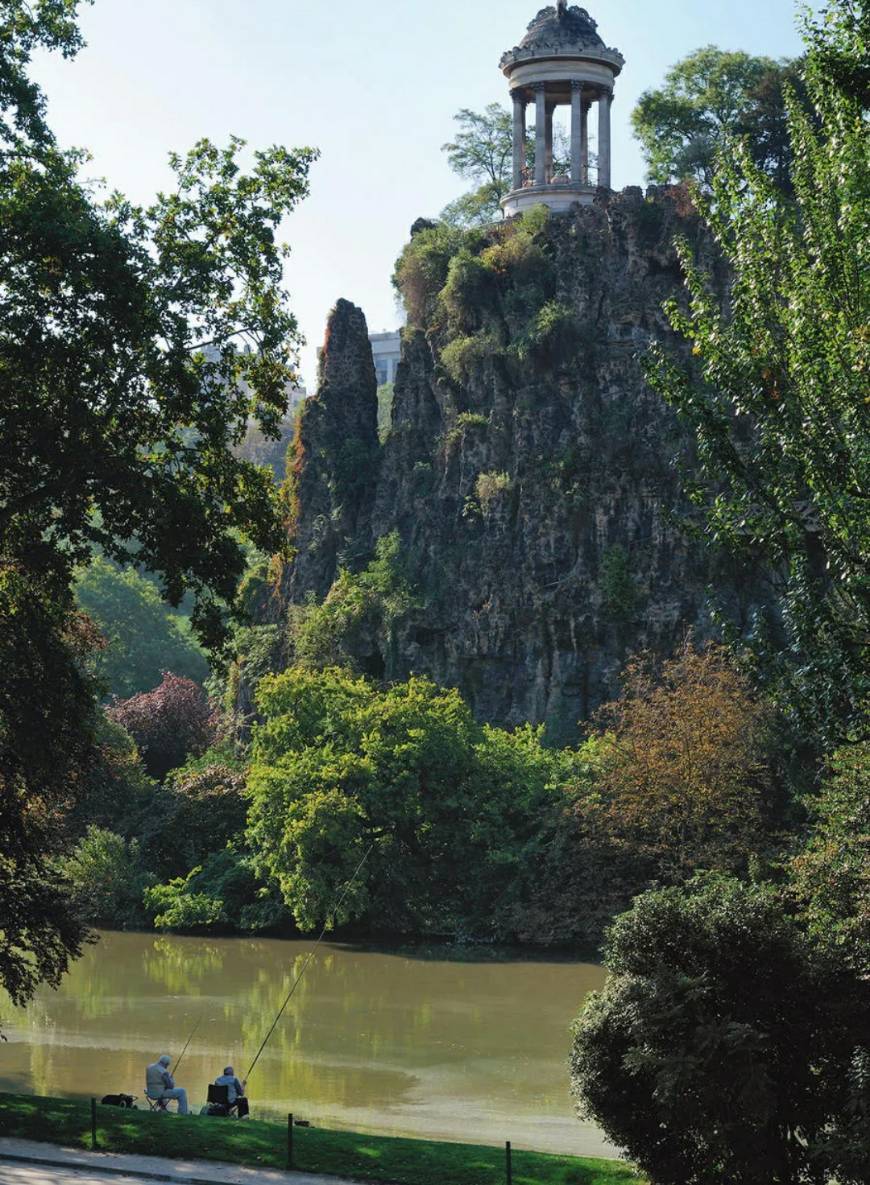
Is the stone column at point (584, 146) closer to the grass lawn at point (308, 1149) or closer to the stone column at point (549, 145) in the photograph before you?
the stone column at point (549, 145)

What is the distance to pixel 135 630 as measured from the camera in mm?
79250

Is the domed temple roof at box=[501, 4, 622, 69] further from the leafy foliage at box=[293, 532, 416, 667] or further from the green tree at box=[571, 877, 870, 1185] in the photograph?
the green tree at box=[571, 877, 870, 1185]

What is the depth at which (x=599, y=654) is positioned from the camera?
50.1m

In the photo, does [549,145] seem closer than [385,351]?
Yes

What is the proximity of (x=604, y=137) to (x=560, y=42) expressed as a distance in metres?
3.63

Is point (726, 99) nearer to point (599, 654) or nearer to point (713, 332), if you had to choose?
point (599, 654)

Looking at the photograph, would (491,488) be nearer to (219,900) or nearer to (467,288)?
(467,288)

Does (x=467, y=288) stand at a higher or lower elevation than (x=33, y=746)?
higher

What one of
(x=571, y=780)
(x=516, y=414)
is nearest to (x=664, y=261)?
(x=516, y=414)

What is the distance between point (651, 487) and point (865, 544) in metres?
33.6

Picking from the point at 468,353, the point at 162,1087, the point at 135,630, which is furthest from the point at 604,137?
the point at 162,1087

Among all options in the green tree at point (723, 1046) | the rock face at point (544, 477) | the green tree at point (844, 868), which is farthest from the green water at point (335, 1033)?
the rock face at point (544, 477)

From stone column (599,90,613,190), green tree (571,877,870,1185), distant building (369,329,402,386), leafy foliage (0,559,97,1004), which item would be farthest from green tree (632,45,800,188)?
distant building (369,329,402,386)

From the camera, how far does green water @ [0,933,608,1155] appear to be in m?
24.4
